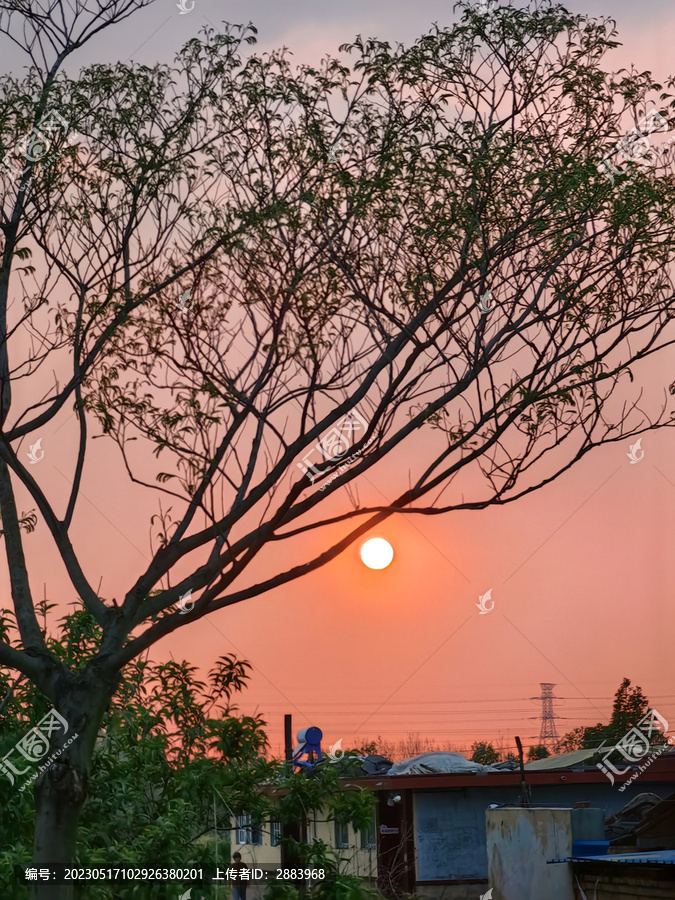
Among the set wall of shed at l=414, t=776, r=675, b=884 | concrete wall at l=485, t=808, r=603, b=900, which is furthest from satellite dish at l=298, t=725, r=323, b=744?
wall of shed at l=414, t=776, r=675, b=884

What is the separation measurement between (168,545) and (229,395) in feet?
4.41

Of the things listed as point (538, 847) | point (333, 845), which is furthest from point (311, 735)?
point (333, 845)

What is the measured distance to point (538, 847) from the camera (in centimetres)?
1731

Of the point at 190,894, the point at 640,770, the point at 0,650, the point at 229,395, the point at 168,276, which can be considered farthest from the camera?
the point at 640,770

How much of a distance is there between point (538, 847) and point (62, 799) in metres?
11.7

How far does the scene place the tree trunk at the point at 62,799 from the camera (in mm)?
7543

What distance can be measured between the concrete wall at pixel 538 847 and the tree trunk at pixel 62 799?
35.7ft

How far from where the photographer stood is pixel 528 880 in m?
17.5

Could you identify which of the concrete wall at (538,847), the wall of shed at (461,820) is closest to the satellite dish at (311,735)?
the concrete wall at (538,847)

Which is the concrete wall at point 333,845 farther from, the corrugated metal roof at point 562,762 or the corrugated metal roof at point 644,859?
the corrugated metal roof at point 644,859

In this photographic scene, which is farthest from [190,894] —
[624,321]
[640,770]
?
[640,770]

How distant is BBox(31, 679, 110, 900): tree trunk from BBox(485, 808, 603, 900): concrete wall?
429 inches

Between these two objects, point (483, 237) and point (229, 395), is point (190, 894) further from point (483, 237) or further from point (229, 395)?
point (483, 237)

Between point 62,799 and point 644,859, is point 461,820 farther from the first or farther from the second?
point 62,799
